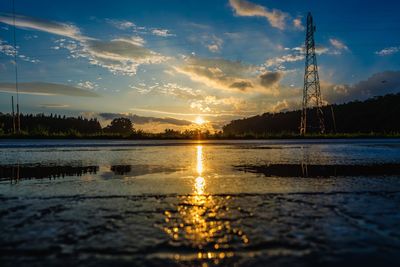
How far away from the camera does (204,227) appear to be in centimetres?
256

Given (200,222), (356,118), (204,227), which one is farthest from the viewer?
(356,118)

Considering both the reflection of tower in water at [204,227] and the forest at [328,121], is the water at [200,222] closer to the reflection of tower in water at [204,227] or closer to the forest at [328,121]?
the reflection of tower in water at [204,227]

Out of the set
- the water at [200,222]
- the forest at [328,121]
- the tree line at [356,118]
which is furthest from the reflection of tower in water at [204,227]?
the tree line at [356,118]

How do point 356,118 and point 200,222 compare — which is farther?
point 356,118

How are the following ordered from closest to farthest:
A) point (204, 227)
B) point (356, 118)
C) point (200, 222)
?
point (204, 227) < point (200, 222) < point (356, 118)

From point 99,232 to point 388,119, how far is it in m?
85.9

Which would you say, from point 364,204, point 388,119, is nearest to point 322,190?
point 364,204

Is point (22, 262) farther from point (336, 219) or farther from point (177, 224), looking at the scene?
point (336, 219)

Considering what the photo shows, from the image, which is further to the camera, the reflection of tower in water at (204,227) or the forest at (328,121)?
the forest at (328,121)

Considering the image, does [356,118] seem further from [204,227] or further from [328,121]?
[204,227]

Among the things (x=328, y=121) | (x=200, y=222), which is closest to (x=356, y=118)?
(x=328, y=121)

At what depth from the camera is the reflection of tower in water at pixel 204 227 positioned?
207 centimetres

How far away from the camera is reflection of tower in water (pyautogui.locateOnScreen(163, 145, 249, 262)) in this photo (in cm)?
207

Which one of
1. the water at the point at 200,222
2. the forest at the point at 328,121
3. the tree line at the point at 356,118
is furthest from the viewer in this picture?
the tree line at the point at 356,118
